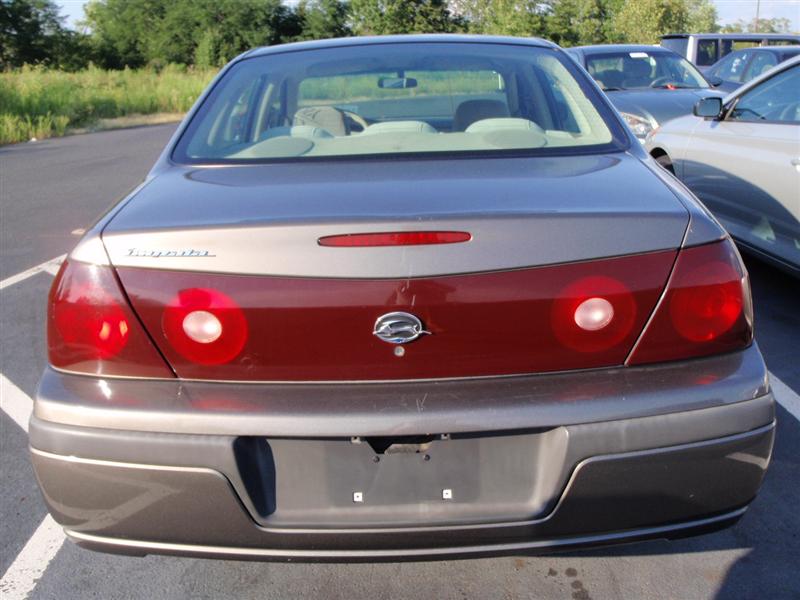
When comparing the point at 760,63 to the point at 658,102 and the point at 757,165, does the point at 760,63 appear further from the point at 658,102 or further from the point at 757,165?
the point at 757,165

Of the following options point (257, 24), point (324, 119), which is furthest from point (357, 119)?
point (257, 24)

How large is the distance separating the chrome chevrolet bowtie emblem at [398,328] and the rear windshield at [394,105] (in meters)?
Result: 0.82

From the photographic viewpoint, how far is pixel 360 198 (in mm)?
2057

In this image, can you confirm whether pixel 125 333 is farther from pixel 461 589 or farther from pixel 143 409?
pixel 461 589

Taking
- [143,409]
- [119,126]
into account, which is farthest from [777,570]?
[119,126]

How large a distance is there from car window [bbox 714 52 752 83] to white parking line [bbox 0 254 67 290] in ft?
33.0

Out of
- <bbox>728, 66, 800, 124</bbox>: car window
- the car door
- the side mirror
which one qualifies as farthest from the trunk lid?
the side mirror

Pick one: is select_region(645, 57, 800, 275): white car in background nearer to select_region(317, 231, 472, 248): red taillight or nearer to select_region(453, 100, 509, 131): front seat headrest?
select_region(453, 100, 509, 131): front seat headrest

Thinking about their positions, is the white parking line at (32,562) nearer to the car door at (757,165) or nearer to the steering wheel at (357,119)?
the steering wheel at (357,119)

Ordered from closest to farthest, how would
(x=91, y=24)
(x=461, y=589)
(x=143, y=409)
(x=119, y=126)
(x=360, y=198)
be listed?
1. (x=143, y=409)
2. (x=360, y=198)
3. (x=461, y=589)
4. (x=119, y=126)
5. (x=91, y=24)

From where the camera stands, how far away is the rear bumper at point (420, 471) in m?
1.86

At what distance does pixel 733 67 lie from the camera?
12.6m

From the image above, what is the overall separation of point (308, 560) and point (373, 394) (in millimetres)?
433

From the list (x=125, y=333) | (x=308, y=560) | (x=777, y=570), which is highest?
(x=125, y=333)
